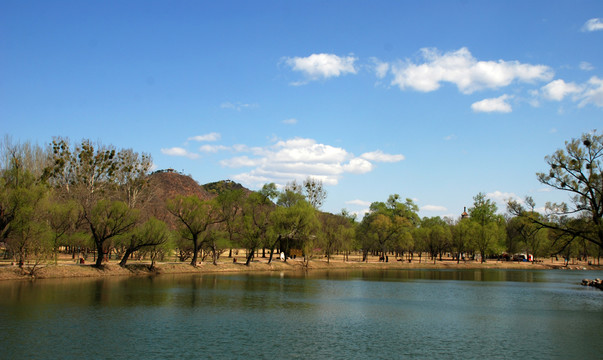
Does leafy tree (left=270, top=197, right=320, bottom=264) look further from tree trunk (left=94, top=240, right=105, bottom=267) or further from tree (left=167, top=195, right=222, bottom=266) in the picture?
tree trunk (left=94, top=240, right=105, bottom=267)

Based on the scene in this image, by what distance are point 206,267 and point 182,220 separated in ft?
30.1

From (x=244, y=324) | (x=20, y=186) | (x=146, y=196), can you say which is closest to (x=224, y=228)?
(x=146, y=196)

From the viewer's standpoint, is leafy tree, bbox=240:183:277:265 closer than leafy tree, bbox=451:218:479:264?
Yes

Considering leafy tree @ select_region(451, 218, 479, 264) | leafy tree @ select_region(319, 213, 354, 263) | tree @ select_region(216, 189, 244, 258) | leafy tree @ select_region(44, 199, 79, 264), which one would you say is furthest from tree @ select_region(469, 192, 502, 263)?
leafy tree @ select_region(44, 199, 79, 264)

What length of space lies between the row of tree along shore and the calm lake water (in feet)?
24.5

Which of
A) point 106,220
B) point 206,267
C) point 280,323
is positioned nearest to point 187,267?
point 206,267

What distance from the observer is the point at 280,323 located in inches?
1167

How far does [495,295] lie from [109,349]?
41.8 metres

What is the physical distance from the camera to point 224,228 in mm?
76188

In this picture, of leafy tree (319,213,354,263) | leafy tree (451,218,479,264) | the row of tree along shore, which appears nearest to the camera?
the row of tree along shore

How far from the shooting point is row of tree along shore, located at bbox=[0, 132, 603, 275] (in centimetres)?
4619

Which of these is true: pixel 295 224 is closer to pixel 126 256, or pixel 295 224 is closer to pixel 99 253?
pixel 126 256

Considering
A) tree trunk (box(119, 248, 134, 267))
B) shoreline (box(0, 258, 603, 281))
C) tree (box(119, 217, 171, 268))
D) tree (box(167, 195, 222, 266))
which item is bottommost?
shoreline (box(0, 258, 603, 281))

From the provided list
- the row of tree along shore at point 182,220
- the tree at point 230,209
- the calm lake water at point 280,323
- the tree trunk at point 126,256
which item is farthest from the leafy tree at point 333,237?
the calm lake water at point 280,323
